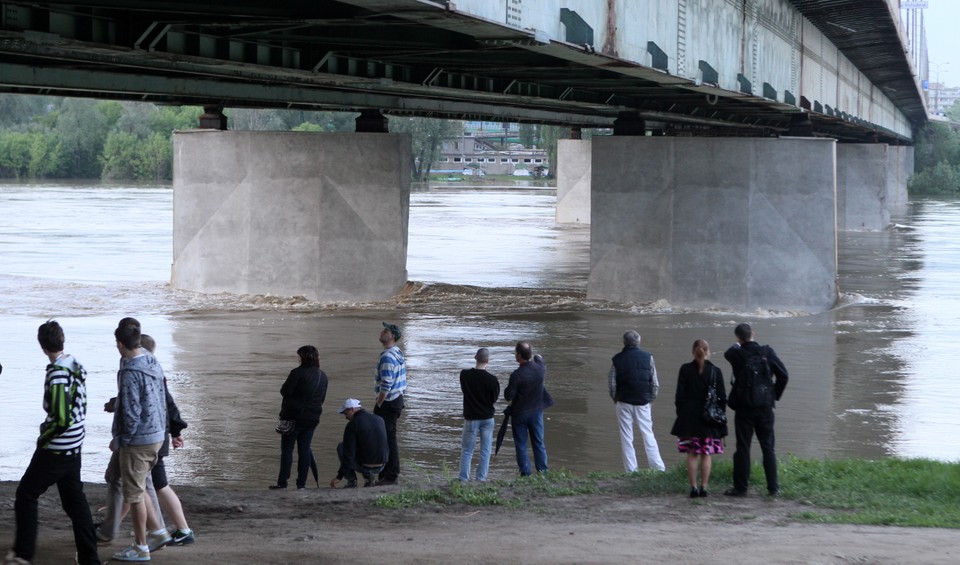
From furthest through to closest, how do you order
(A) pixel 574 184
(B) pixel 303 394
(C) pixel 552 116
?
1. (A) pixel 574 184
2. (C) pixel 552 116
3. (B) pixel 303 394

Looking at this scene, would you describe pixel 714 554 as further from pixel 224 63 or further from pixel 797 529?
pixel 224 63

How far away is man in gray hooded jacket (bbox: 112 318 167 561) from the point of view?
310 inches

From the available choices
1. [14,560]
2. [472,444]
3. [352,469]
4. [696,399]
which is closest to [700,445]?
[696,399]

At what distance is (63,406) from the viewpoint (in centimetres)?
754

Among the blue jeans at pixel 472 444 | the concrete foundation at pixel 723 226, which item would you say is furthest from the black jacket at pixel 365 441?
the concrete foundation at pixel 723 226

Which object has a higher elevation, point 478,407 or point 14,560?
point 478,407

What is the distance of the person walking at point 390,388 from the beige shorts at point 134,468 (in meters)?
3.52

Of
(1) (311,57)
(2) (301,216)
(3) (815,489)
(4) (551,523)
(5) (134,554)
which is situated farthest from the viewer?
(2) (301,216)

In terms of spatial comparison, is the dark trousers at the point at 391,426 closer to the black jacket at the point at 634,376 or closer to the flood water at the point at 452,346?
the flood water at the point at 452,346

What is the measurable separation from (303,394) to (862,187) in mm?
55800

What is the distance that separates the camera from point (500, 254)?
4334 cm

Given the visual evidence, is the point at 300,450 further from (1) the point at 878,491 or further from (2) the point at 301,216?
(2) the point at 301,216

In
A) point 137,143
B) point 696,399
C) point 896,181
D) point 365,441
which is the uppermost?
point 137,143

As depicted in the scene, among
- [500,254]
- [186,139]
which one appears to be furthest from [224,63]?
[500,254]
